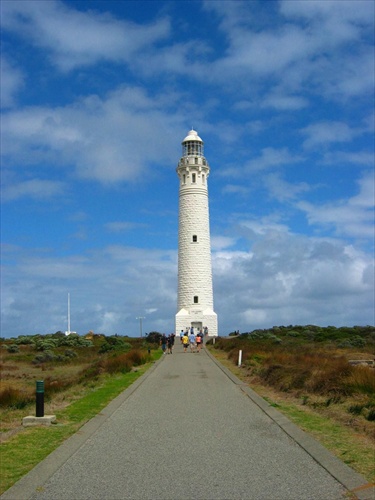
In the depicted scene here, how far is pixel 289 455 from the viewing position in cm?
884

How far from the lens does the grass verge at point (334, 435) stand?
836cm

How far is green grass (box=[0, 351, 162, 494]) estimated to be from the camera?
816 centimetres

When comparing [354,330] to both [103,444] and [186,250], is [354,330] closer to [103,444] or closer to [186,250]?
[186,250]

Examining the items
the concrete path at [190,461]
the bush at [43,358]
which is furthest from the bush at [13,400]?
the bush at [43,358]

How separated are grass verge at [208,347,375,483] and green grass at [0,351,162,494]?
417 cm

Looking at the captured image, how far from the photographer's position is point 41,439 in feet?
33.4

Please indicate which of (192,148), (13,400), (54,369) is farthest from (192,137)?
(13,400)

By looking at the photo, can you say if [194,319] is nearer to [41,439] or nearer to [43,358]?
[43,358]

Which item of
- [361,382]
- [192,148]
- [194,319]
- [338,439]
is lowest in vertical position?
[338,439]

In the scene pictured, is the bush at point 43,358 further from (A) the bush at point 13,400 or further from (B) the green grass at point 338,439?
(B) the green grass at point 338,439

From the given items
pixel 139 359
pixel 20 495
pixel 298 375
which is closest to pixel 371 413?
pixel 298 375

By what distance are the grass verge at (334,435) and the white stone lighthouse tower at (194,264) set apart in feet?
129

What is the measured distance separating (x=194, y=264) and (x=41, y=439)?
44.9 metres

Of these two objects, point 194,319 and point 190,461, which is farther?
point 194,319
